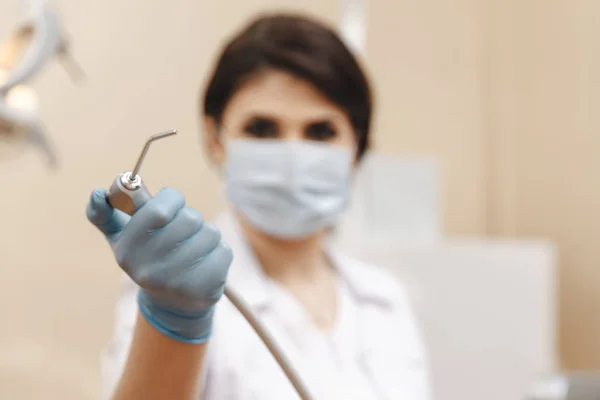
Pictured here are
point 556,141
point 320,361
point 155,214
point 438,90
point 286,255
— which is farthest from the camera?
point 438,90

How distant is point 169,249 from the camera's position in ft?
1.01

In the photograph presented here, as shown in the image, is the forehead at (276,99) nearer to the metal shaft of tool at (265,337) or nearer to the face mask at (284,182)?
the face mask at (284,182)

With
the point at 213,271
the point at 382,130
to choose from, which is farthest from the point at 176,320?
the point at 382,130

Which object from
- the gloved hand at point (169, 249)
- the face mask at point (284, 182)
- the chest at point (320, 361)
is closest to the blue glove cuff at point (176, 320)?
the gloved hand at point (169, 249)

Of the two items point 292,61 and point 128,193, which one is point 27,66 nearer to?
point 292,61

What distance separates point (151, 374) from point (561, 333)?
1385mm

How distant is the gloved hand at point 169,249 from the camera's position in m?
0.31

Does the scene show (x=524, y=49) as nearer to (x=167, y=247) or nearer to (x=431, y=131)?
(x=431, y=131)

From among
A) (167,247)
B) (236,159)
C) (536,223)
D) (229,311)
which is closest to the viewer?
(167,247)

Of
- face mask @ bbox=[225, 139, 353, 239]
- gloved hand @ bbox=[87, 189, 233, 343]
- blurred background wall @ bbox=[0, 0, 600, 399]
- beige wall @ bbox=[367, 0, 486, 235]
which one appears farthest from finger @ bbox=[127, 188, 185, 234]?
beige wall @ bbox=[367, 0, 486, 235]

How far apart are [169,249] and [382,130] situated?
4.22ft

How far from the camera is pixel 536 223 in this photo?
1.54m

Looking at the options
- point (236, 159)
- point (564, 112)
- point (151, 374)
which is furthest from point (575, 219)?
point (151, 374)

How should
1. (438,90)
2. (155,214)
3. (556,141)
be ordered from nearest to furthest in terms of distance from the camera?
(155,214) → (556,141) → (438,90)
